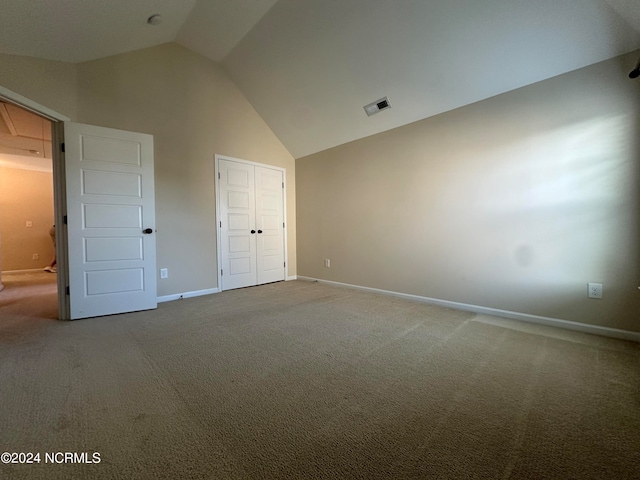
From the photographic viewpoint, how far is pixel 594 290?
2.35 m

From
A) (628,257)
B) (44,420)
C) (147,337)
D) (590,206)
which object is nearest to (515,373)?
(628,257)

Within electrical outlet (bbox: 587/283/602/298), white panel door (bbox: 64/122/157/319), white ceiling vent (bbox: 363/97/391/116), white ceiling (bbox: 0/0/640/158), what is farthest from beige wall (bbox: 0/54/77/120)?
electrical outlet (bbox: 587/283/602/298)

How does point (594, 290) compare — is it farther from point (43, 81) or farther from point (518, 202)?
point (43, 81)

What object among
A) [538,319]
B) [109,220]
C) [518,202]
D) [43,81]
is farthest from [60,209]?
[538,319]

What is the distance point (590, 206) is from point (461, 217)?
1.05 m

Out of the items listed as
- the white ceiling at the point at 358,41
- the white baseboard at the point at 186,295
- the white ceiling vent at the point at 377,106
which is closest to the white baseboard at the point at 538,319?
the white ceiling at the point at 358,41

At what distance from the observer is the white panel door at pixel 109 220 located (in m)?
2.76

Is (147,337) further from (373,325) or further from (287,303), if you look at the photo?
(373,325)

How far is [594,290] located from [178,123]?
4988 mm

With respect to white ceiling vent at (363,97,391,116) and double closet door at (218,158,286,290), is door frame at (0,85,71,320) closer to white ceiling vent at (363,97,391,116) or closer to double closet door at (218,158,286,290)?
double closet door at (218,158,286,290)

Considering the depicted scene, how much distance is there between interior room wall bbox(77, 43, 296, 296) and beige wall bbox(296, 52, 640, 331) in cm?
218

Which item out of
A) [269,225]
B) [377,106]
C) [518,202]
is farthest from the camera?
[269,225]

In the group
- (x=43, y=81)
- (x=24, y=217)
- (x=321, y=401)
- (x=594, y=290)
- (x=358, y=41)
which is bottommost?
(x=321, y=401)

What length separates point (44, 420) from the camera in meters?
1.27
